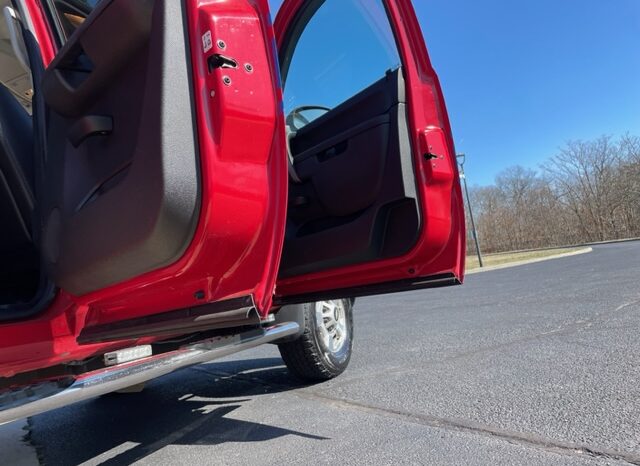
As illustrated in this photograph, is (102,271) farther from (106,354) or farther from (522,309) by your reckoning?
(522,309)

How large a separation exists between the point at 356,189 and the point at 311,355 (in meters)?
1.41

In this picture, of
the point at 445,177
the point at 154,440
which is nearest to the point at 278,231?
the point at 445,177

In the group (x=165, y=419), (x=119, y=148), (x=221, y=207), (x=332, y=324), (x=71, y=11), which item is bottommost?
(x=165, y=419)

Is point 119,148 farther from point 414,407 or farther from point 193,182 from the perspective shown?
point 414,407

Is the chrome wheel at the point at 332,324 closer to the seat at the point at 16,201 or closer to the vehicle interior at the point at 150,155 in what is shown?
the vehicle interior at the point at 150,155

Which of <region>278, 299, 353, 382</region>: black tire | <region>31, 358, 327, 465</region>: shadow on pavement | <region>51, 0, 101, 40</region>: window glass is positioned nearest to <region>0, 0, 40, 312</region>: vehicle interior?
<region>51, 0, 101, 40</region>: window glass

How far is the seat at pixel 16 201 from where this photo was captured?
1.78 metres

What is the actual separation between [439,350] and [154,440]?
2196mm

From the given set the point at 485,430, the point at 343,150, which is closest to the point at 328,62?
the point at 343,150

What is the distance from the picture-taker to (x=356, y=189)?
7.21ft

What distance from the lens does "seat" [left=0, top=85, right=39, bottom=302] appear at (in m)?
1.78

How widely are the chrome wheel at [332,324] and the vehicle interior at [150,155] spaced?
100cm

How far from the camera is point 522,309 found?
500 centimetres

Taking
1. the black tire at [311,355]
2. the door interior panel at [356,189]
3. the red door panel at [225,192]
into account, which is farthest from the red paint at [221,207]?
the black tire at [311,355]
